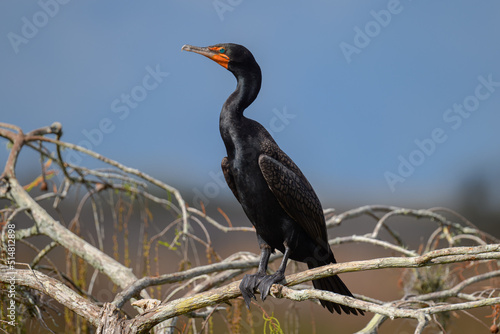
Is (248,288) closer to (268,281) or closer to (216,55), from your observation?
(268,281)

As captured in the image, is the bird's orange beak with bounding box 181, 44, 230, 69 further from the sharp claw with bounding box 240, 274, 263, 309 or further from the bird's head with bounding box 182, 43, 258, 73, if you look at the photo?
the sharp claw with bounding box 240, 274, 263, 309

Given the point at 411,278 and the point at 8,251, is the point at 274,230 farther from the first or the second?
the point at 411,278

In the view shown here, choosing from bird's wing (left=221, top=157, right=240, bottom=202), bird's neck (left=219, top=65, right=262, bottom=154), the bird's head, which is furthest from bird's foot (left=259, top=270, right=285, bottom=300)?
the bird's head

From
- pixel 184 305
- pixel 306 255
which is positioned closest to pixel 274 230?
pixel 306 255

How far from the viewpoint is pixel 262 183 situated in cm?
274

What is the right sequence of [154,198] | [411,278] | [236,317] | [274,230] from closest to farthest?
[274,230] < [236,317] < [154,198] < [411,278]

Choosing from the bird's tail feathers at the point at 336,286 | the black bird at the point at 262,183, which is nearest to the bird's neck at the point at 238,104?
the black bird at the point at 262,183

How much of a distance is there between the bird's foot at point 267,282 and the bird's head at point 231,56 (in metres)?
1.07

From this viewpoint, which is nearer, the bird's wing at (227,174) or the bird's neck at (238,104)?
the bird's neck at (238,104)

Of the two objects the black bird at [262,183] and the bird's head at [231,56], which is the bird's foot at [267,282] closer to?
the black bird at [262,183]

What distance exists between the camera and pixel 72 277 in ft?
13.3

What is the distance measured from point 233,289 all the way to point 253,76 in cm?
108

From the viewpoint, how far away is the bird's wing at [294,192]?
271 cm

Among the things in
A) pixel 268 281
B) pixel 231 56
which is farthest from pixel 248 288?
pixel 231 56
